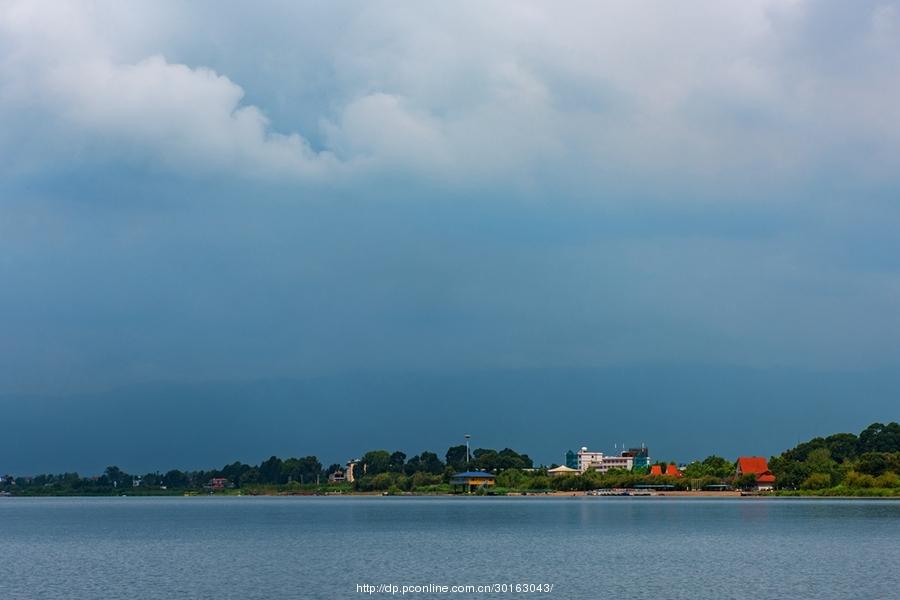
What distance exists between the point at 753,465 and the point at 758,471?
1869 millimetres

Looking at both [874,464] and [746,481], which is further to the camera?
[746,481]

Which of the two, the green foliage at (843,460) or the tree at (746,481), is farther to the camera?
the tree at (746,481)

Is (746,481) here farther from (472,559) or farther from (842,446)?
(472,559)

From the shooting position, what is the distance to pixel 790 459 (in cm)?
17550

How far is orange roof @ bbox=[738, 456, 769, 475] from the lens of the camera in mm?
189000

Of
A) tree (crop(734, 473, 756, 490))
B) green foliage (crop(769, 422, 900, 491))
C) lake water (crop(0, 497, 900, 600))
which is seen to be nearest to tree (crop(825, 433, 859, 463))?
green foliage (crop(769, 422, 900, 491))

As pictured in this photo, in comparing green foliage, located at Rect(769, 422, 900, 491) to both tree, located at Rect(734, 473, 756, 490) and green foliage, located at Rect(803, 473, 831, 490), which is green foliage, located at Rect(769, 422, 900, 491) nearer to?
green foliage, located at Rect(803, 473, 831, 490)

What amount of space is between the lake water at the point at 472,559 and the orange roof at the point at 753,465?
8903 centimetres

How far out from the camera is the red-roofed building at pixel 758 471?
182625mm

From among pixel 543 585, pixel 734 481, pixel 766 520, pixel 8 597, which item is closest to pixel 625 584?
pixel 543 585

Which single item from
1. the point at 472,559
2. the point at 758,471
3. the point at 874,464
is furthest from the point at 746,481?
the point at 472,559

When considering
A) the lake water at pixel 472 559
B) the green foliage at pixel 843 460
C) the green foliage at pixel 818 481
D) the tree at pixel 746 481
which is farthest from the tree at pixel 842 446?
the lake water at pixel 472 559

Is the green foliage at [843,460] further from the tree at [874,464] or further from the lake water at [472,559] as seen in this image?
the lake water at [472,559]

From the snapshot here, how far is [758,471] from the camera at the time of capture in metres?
188
